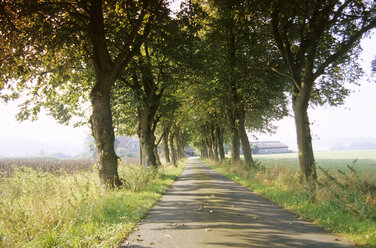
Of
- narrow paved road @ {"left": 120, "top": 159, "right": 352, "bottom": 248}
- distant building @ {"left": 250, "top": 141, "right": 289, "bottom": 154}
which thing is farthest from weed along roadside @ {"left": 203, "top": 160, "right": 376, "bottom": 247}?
distant building @ {"left": 250, "top": 141, "right": 289, "bottom": 154}

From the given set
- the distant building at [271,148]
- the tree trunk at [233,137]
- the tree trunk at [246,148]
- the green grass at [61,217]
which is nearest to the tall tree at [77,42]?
the green grass at [61,217]

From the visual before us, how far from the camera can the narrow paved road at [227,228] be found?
502 cm

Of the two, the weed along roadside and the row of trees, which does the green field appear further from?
the row of trees

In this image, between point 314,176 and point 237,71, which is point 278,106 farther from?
point 314,176

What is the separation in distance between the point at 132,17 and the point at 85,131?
13309 mm

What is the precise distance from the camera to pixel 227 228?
5996 millimetres

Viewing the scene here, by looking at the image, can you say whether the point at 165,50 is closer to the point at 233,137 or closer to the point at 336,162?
the point at 233,137

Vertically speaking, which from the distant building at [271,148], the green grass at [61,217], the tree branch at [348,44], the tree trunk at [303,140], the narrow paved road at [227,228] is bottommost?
the distant building at [271,148]

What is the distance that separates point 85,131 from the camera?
22.9m

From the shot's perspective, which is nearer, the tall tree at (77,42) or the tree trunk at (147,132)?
the tall tree at (77,42)

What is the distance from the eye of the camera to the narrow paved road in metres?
5.02

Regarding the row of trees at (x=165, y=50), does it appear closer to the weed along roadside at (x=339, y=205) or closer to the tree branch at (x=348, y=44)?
the tree branch at (x=348, y=44)

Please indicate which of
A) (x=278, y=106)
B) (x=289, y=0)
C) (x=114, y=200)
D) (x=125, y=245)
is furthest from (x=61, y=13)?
(x=278, y=106)

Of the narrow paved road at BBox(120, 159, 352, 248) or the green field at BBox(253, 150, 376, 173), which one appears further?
the green field at BBox(253, 150, 376, 173)
